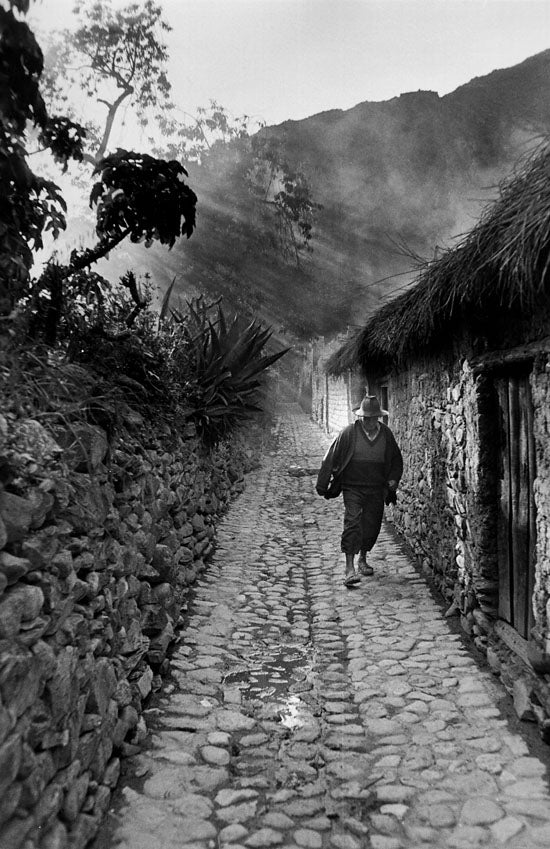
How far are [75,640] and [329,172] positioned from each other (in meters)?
29.7

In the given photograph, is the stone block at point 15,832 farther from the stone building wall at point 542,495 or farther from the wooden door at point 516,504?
the wooden door at point 516,504

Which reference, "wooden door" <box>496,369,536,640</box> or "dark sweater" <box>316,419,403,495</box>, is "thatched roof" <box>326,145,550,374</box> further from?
"dark sweater" <box>316,419,403,495</box>

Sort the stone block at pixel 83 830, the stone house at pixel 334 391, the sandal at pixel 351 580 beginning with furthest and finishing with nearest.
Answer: the stone house at pixel 334 391, the sandal at pixel 351 580, the stone block at pixel 83 830

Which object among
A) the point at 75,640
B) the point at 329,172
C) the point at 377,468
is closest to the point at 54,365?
the point at 75,640

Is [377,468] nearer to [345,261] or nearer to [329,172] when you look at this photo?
[345,261]

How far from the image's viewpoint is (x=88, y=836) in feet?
7.57

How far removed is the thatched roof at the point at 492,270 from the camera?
2.83 metres

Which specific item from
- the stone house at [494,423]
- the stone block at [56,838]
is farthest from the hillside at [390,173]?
the stone block at [56,838]

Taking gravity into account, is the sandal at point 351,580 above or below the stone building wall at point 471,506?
below

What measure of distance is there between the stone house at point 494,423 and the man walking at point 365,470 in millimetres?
392

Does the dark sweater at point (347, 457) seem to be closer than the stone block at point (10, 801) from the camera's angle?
No

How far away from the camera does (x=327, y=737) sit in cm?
319

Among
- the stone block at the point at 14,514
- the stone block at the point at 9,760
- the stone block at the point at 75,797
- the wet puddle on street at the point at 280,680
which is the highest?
the stone block at the point at 14,514

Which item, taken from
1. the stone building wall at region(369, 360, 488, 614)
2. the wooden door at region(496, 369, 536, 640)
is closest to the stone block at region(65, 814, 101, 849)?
the wooden door at region(496, 369, 536, 640)
